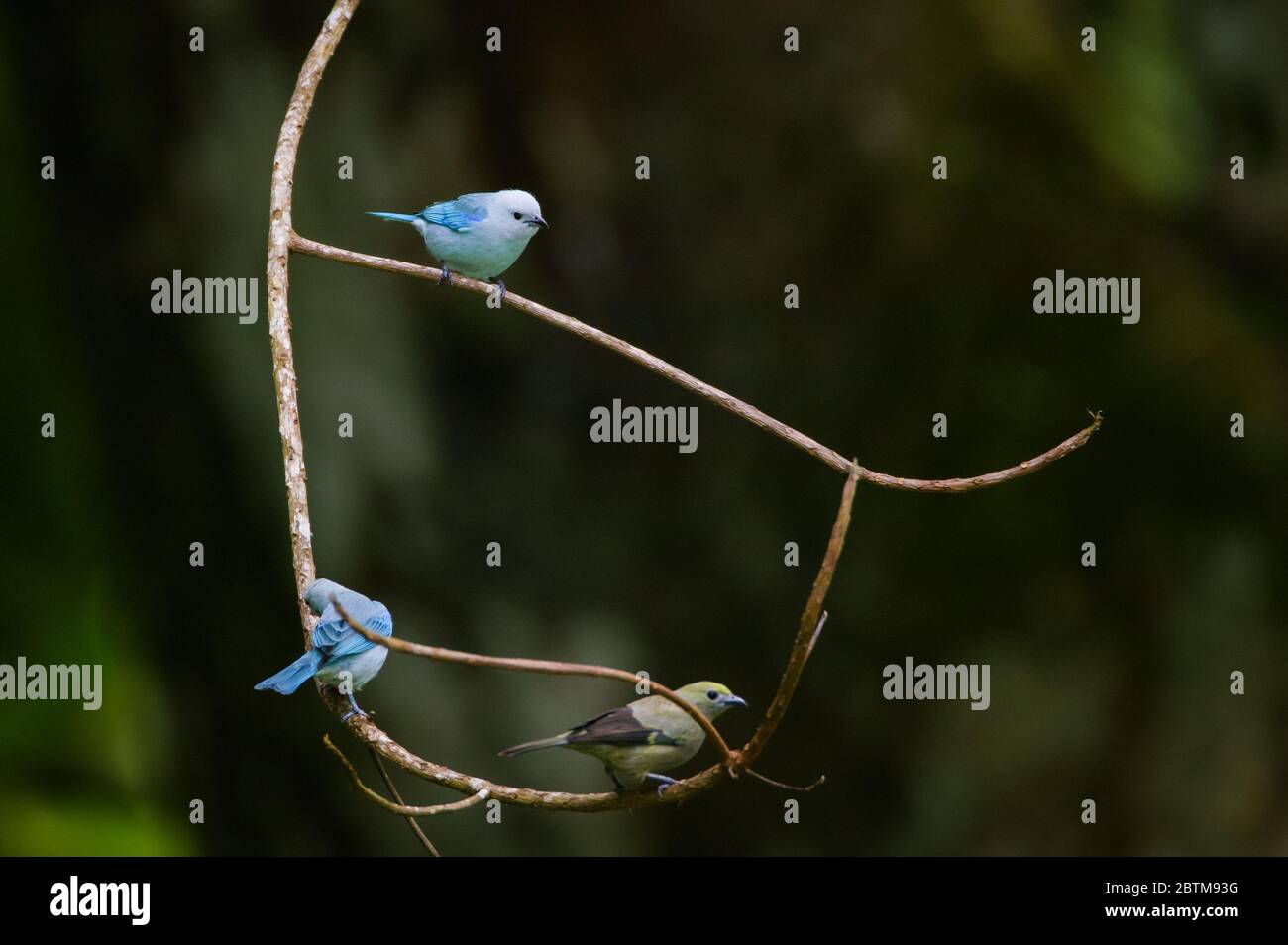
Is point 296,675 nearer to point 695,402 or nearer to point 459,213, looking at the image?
point 459,213

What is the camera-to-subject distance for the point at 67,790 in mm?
5469

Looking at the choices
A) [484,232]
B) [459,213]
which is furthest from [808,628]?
[459,213]

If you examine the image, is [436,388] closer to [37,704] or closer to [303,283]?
[303,283]

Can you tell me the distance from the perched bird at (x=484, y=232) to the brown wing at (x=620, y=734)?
3.71 feet

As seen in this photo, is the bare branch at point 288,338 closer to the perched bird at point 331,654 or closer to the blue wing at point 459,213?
the perched bird at point 331,654

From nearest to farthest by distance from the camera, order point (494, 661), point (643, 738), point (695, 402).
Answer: point (494, 661) < point (643, 738) < point (695, 402)

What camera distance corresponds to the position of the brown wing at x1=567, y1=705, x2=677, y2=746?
3.22 m

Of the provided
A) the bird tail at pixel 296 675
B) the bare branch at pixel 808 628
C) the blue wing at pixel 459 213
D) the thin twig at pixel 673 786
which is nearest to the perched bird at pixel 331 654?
the bird tail at pixel 296 675

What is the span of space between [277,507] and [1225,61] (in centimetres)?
489

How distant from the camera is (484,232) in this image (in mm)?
3252

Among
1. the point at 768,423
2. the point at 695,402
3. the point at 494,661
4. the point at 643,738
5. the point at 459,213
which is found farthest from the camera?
the point at 695,402

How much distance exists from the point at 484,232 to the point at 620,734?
130cm

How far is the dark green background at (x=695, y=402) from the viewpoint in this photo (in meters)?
6.03

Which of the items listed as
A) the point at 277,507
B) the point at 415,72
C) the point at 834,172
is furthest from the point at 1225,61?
the point at 277,507
